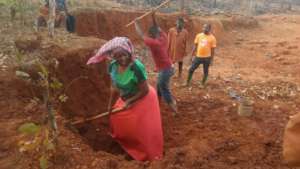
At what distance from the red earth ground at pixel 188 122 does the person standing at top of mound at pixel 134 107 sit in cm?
26

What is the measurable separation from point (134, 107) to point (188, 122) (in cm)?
191

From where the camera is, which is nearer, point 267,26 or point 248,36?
point 248,36

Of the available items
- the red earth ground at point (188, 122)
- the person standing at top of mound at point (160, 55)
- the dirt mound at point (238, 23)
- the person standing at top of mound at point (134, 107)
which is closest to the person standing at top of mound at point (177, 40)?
the red earth ground at point (188, 122)

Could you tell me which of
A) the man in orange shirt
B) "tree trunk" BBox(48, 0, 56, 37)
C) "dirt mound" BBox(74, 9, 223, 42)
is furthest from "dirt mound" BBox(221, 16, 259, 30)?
"tree trunk" BBox(48, 0, 56, 37)

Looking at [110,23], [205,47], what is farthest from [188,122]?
[110,23]

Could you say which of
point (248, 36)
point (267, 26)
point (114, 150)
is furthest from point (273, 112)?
point (267, 26)

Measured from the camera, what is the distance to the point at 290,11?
1123 inches

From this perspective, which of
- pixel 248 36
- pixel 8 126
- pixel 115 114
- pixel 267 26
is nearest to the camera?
pixel 8 126

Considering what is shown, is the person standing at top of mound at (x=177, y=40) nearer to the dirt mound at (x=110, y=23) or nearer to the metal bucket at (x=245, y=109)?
the metal bucket at (x=245, y=109)

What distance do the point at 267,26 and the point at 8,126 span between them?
58.3 feet

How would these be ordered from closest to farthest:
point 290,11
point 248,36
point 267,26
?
point 248,36, point 267,26, point 290,11

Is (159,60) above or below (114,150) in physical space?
above

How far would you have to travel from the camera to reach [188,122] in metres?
6.84

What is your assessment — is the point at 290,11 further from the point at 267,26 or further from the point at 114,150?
the point at 114,150
